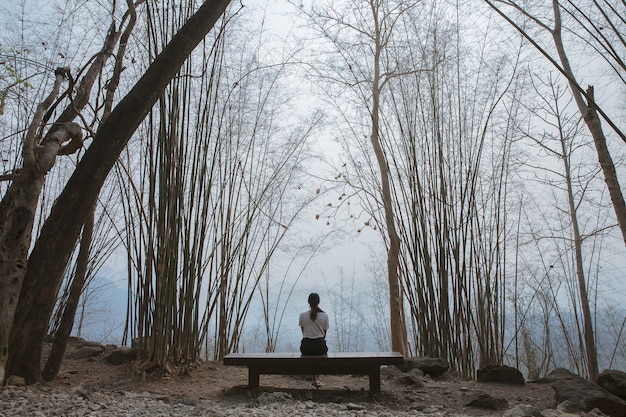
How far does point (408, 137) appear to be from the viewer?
2875mm

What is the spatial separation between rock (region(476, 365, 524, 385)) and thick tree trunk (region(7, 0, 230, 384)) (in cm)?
203

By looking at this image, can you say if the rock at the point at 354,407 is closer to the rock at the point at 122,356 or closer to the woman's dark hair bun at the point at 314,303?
the woman's dark hair bun at the point at 314,303

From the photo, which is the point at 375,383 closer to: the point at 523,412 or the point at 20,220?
the point at 523,412

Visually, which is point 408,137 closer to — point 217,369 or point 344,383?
point 344,383

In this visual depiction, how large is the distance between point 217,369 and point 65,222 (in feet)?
4.15

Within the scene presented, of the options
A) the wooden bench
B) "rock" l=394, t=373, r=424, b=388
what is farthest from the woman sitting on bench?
"rock" l=394, t=373, r=424, b=388

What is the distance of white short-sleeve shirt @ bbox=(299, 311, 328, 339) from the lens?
234 cm

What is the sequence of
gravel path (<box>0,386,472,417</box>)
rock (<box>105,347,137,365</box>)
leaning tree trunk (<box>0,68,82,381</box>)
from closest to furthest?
gravel path (<box>0,386,472,417</box>) → leaning tree trunk (<box>0,68,82,381</box>) → rock (<box>105,347,137,365</box>)

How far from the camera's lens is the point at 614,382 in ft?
6.52

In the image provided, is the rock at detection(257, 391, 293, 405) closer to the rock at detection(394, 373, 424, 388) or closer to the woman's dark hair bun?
the woman's dark hair bun

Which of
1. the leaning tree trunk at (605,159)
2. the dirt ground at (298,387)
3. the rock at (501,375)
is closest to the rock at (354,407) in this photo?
the dirt ground at (298,387)

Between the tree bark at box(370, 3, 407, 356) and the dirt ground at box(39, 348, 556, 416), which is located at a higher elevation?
the tree bark at box(370, 3, 407, 356)

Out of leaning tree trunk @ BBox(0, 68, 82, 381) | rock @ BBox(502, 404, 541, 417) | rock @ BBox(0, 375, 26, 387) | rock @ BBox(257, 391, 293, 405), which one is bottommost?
rock @ BBox(502, 404, 541, 417)

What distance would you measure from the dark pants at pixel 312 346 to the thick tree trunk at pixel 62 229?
42.7 inches
